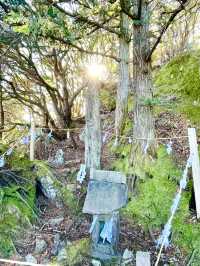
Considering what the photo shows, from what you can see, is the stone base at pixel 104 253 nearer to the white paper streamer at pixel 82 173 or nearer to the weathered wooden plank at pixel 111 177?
the weathered wooden plank at pixel 111 177

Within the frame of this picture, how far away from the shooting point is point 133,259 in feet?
18.6

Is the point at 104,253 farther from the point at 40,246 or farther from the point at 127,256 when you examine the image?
the point at 40,246

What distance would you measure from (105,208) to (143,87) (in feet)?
8.77

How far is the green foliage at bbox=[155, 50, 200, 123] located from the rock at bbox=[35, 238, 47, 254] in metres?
4.79

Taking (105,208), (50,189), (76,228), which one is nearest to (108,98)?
(50,189)

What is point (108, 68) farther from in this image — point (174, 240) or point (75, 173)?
point (174, 240)

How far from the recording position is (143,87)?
23.6 feet

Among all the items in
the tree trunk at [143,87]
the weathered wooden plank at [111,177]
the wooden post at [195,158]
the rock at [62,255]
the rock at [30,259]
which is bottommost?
the rock at [30,259]

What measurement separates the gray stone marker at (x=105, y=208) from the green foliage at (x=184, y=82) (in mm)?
3055

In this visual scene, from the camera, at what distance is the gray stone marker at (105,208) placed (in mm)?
5805

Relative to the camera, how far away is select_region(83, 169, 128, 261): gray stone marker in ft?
19.0

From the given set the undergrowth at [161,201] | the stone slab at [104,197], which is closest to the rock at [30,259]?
the stone slab at [104,197]

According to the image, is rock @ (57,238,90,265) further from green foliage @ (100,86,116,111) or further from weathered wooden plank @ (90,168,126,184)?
green foliage @ (100,86,116,111)

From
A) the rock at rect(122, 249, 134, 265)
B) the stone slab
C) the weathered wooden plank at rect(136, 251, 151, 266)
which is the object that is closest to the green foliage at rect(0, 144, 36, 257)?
the stone slab
